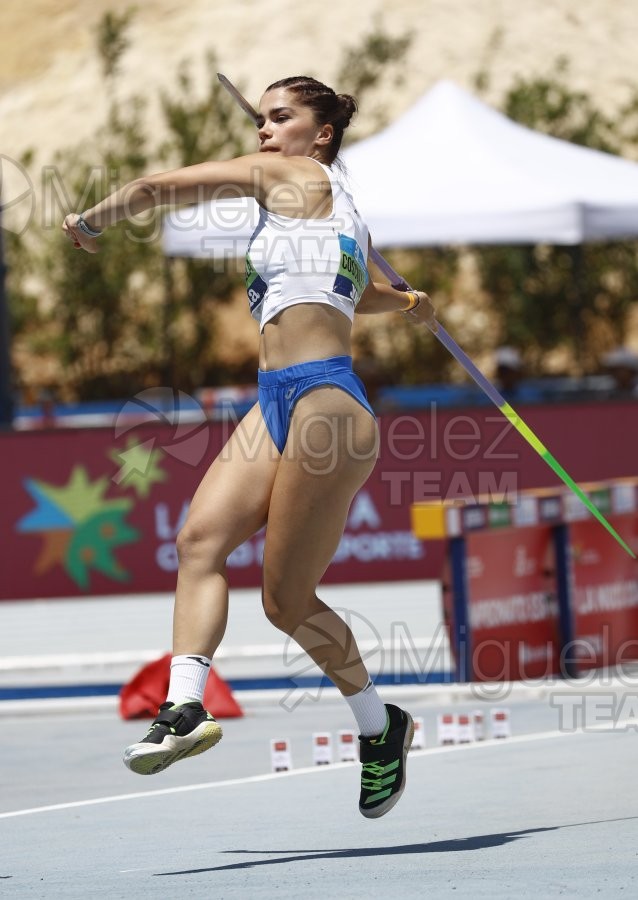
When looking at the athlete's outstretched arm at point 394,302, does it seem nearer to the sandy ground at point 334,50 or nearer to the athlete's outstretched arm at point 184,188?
the athlete's outstretched arm at point 184,188

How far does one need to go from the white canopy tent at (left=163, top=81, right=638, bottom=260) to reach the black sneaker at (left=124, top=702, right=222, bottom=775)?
428 inches

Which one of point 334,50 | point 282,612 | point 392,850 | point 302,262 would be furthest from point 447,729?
point 334,50

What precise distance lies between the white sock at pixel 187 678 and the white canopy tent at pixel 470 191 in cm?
1076

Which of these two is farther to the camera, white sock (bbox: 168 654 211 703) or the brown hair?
the brown hair

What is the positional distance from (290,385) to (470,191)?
11.9 meters

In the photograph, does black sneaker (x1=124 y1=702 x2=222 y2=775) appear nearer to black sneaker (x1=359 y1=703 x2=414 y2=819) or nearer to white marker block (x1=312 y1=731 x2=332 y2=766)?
black sneaker (x1=359 y1=703 x2=414 y2=819)

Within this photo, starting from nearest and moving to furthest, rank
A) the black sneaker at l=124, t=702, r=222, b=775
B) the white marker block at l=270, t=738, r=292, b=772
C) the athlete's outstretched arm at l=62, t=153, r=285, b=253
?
the black sneaker at l=124, t=702, r=222, b=775 < the athlete's outstretched arm at l=62, t=153, r=285, b=253 < the white marker block at l=270, t=738, r=292, b=772

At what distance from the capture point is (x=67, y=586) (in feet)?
49.5

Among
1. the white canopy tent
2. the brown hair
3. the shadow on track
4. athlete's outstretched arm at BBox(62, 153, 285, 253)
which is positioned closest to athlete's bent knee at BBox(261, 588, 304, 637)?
the shadow on track

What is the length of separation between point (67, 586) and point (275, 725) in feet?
20.5

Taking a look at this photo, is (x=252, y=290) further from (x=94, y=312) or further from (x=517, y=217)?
(x=94, y=312)

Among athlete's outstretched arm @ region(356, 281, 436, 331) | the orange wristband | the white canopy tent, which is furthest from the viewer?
the white canopy tent

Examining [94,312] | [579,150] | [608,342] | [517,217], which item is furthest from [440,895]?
[608,342]

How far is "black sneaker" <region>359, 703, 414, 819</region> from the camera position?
551cm
